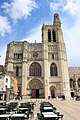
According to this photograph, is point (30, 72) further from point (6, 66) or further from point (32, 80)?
point (6, 66)

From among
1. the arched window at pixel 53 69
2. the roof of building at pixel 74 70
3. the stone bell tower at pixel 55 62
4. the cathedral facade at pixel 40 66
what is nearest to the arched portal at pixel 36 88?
the cathedral facade at pixel 40 66

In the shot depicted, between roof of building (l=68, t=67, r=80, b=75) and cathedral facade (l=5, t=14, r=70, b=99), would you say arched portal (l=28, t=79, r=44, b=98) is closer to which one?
cathedral facade (l=5, t=14, r=70, b=99)

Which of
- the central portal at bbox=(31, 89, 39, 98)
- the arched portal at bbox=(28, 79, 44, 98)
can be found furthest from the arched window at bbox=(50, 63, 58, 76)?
the central portal at bbox=(31, 89, 39, 98)

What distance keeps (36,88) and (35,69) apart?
645 centimetres

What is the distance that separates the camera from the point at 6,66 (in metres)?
55.3

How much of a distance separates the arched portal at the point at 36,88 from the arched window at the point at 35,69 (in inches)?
95.8

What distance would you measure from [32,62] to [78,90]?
23.6m

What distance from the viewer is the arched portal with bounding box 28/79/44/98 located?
53750 mm

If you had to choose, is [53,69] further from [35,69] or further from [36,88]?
[36,88]

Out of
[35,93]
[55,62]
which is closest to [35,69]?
[55,62]

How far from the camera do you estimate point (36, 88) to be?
54.0 m

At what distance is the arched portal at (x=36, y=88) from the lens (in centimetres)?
5375

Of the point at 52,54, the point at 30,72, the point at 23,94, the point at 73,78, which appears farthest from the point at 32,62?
the point at 73,78

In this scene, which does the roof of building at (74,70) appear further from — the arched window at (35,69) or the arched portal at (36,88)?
the arched portal at (36,88)
